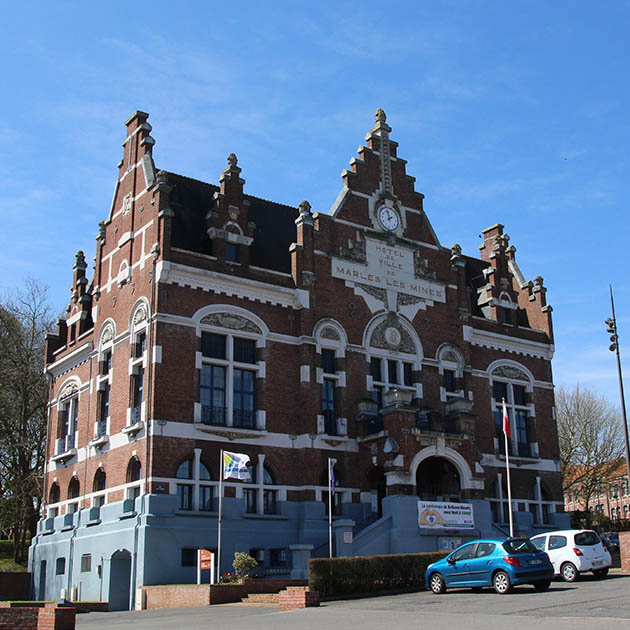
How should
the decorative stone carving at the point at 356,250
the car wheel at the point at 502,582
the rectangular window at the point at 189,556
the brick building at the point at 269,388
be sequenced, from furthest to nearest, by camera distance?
1. the decorative stone carving at the point at 356,250
2. the brick building at the point at 269,388
3. the rectangular window at the point at 189,556
4. the car wheel at the point at 502,582

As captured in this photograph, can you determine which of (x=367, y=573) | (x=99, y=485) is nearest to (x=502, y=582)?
(x=367, y=573)

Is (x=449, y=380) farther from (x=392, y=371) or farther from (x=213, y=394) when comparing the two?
(x=213, y=394)

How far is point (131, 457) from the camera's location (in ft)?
114

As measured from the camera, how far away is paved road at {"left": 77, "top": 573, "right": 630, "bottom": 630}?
1670 centimetres

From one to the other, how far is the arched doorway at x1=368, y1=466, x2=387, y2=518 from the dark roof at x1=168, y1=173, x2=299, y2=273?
10327mm

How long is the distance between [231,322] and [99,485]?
31.1 feet

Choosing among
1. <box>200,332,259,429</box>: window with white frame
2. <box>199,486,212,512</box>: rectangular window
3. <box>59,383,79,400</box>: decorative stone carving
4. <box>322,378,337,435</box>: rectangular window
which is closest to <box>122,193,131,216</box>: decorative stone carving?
<box>200,332,259,429</box>: window with white frame

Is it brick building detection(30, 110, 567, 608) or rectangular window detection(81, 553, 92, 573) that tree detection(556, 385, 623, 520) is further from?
rectangular window detection(81, 553, 92, 573)

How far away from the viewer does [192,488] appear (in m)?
34.0

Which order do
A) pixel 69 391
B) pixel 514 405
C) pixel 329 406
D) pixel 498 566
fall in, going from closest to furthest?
1. pixel 498 566
2. pixel 329 406
3. pixel 69 391
4. pixel 514 405

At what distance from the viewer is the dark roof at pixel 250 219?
38188mm

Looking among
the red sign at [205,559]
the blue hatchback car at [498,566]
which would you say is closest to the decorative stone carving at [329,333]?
the red sign at [205,559]

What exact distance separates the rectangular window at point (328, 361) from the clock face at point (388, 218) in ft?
25.2

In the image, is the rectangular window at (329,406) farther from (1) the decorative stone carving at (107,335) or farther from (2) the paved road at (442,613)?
(2) the paved road at (442,613)
